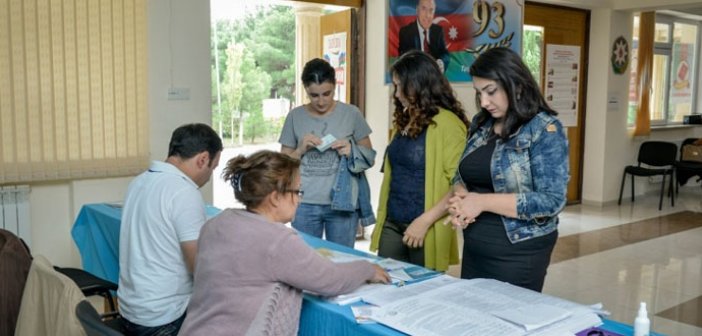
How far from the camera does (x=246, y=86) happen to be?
5.30 metres

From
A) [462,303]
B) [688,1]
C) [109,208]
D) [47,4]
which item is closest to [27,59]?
[47,4]

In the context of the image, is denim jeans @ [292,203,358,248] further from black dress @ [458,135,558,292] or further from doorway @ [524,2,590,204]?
doorway @ [524,2,590,204]

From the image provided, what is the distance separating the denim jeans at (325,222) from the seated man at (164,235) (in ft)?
2.73

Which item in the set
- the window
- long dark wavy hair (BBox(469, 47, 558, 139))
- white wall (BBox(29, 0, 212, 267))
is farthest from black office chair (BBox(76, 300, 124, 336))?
the window

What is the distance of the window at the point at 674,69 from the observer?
8.26 m

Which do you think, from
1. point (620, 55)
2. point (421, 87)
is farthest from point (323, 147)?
point (620, 55)

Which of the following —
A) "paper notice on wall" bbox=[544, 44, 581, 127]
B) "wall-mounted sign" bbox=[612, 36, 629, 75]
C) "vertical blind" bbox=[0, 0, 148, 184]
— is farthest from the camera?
"wall-mounted sign" bbox=[612, 36, 629, 75]

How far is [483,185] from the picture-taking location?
2.04m

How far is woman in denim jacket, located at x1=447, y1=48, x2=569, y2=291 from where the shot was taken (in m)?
1.87

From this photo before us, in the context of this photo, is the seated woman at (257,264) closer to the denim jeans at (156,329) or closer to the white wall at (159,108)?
the denim jeans at (156,329)

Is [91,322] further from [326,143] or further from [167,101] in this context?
[167,101]

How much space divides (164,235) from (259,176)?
21.8 inches

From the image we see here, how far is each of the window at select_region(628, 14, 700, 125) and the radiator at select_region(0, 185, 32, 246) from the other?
757 centimetres

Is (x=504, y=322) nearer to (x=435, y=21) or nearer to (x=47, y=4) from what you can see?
(x=47, y=4)
